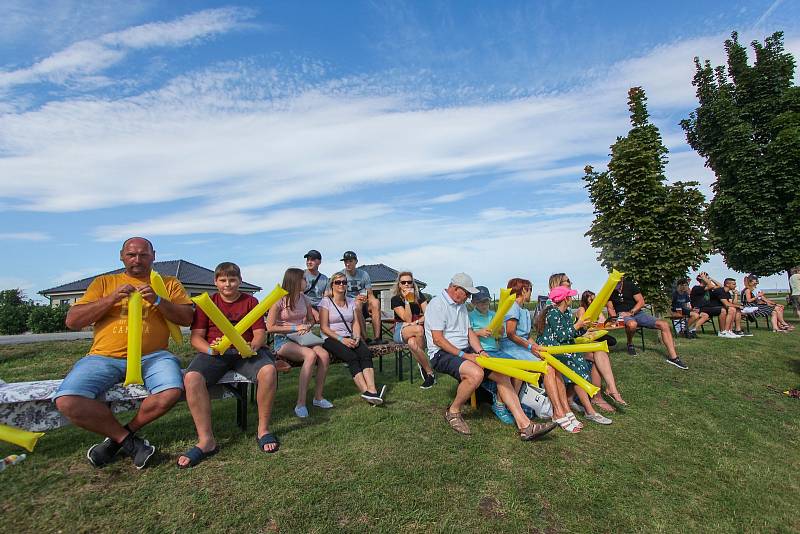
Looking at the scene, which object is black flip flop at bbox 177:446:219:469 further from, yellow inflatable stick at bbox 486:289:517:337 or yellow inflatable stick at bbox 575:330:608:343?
yellow inflatable stick at bbox 575:330:608:343

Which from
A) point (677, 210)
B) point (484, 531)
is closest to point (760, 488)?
point (484, 531)

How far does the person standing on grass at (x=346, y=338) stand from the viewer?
17.6 ft

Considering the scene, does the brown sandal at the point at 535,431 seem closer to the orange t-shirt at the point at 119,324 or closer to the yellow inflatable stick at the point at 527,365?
the yellow inflatable stick at the point at 527,365

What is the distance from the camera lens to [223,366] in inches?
161

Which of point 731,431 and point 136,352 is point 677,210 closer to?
point 731,431

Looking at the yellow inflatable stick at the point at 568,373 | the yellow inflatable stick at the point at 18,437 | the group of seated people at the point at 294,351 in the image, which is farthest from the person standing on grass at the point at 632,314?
the yellow inflatable stick at the point at 18,437

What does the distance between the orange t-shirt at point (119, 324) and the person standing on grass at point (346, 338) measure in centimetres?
190

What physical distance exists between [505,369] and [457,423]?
746 millimetres

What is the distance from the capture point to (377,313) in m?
6.98

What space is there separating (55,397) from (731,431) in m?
6.49

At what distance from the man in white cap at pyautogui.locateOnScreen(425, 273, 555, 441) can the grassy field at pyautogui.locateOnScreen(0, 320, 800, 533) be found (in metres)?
0.25

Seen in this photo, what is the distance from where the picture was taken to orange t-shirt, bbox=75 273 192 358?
3.77 meters

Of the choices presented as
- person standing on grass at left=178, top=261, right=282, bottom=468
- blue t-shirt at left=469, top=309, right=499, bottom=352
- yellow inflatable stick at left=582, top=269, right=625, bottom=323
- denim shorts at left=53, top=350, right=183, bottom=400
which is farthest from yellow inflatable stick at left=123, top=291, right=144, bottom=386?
yellow inflatable stick at left=582, top=269, right=625, bottom=323

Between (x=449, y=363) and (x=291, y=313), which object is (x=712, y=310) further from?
(x=291, y=313)
